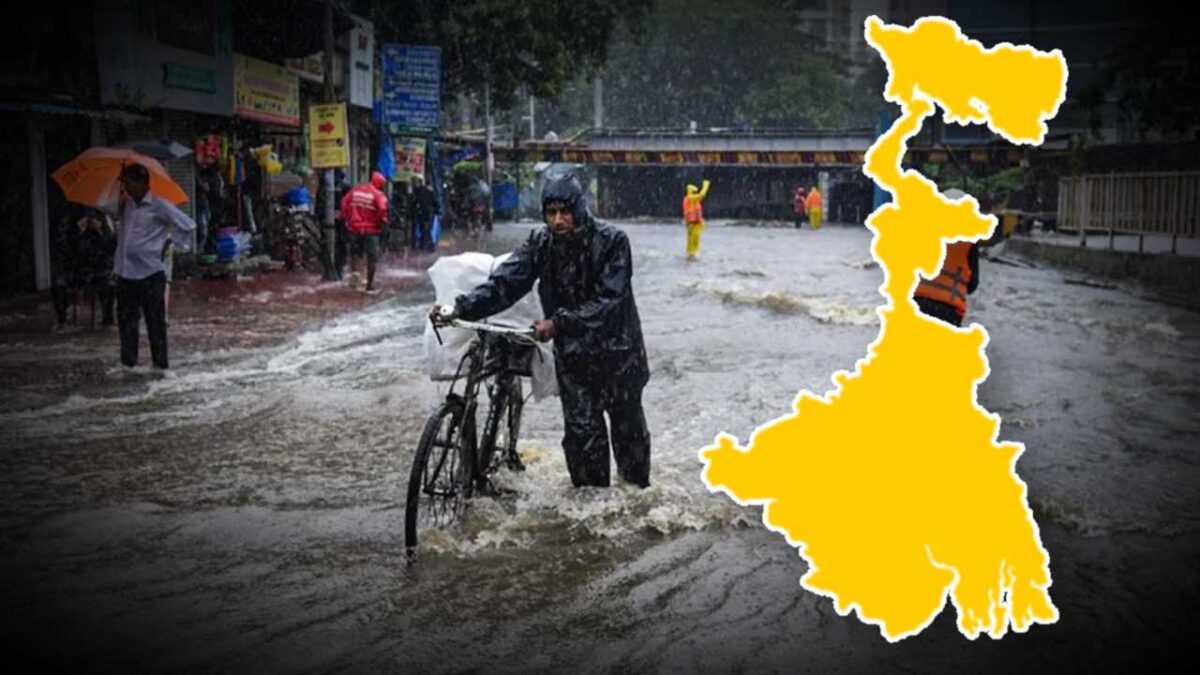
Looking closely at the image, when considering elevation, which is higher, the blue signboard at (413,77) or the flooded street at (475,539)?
the blue signboard at (413,77)

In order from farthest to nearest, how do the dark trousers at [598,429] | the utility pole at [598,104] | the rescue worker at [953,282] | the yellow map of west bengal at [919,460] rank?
the utility pole at [598,104]
the rescue worker at [953,282]
the dark trousers at [598,429]
the yellow map of west bengal at [919,460]

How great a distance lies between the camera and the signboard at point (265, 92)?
2077cm

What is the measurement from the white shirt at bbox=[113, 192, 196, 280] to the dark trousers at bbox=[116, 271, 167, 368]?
89 millimetres

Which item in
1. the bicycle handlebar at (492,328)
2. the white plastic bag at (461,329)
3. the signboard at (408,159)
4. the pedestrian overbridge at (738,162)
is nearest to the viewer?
the bicycle handlebar at (492,328)

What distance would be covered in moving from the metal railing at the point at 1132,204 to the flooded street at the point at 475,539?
1035 centimetres

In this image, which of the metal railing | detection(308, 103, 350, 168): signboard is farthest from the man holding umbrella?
the metal railing

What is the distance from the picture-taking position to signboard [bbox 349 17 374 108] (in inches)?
1050

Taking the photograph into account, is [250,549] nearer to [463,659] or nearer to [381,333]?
[463,659]

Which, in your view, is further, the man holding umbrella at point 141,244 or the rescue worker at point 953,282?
the man holding umbrella at point 141,244

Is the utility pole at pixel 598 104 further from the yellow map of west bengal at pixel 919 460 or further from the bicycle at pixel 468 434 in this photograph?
the bicycle at pixel 468 434

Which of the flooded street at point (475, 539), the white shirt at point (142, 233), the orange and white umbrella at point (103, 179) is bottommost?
the flooded street at point (475, 539)

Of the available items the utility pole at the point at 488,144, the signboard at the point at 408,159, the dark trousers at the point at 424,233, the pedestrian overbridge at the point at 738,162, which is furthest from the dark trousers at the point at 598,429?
the pedestrian overbridge at the point at 738,162

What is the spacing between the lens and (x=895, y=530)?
5035 mm

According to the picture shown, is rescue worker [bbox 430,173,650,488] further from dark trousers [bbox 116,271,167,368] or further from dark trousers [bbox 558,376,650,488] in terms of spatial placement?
dark trousers [bbox 116,271,167,368]
